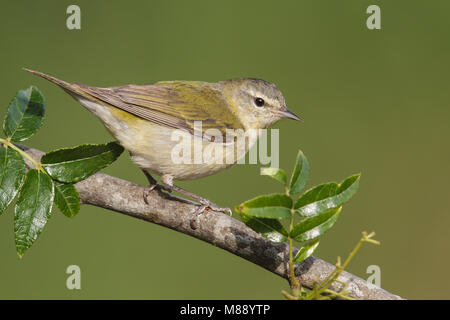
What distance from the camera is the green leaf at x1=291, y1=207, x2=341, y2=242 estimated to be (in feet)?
5.41

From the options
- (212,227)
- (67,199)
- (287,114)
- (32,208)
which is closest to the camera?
(32,208)

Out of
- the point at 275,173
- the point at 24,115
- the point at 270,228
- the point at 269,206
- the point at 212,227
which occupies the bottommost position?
the point at 212,227

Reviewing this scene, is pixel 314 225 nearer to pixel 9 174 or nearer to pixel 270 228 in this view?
pixel 270 228

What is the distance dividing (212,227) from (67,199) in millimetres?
716

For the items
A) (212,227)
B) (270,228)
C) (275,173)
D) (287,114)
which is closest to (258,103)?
(287,114)

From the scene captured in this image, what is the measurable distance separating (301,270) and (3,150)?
130cm

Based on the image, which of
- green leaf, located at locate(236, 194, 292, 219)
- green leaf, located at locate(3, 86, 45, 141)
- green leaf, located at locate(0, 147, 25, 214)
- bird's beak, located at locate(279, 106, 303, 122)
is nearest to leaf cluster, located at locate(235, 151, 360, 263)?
green leaf, located at locate(236, 194, 292, 219)

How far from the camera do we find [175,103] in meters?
3.47

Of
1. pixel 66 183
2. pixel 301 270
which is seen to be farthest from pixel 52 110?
pixel 301 270

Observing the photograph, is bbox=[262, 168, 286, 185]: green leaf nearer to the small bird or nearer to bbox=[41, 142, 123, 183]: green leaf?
bbox=[41, 142, 123, 183]: green leaf

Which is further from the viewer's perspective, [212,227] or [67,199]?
[212,227]

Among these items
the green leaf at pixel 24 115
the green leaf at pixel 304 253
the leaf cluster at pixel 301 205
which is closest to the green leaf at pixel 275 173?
the leaf cluster at pixel 301 205

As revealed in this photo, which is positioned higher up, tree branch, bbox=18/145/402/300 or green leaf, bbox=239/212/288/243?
green leaf, bbox=239/212/288/243

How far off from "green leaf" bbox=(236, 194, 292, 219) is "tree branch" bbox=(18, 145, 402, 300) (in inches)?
20.5
